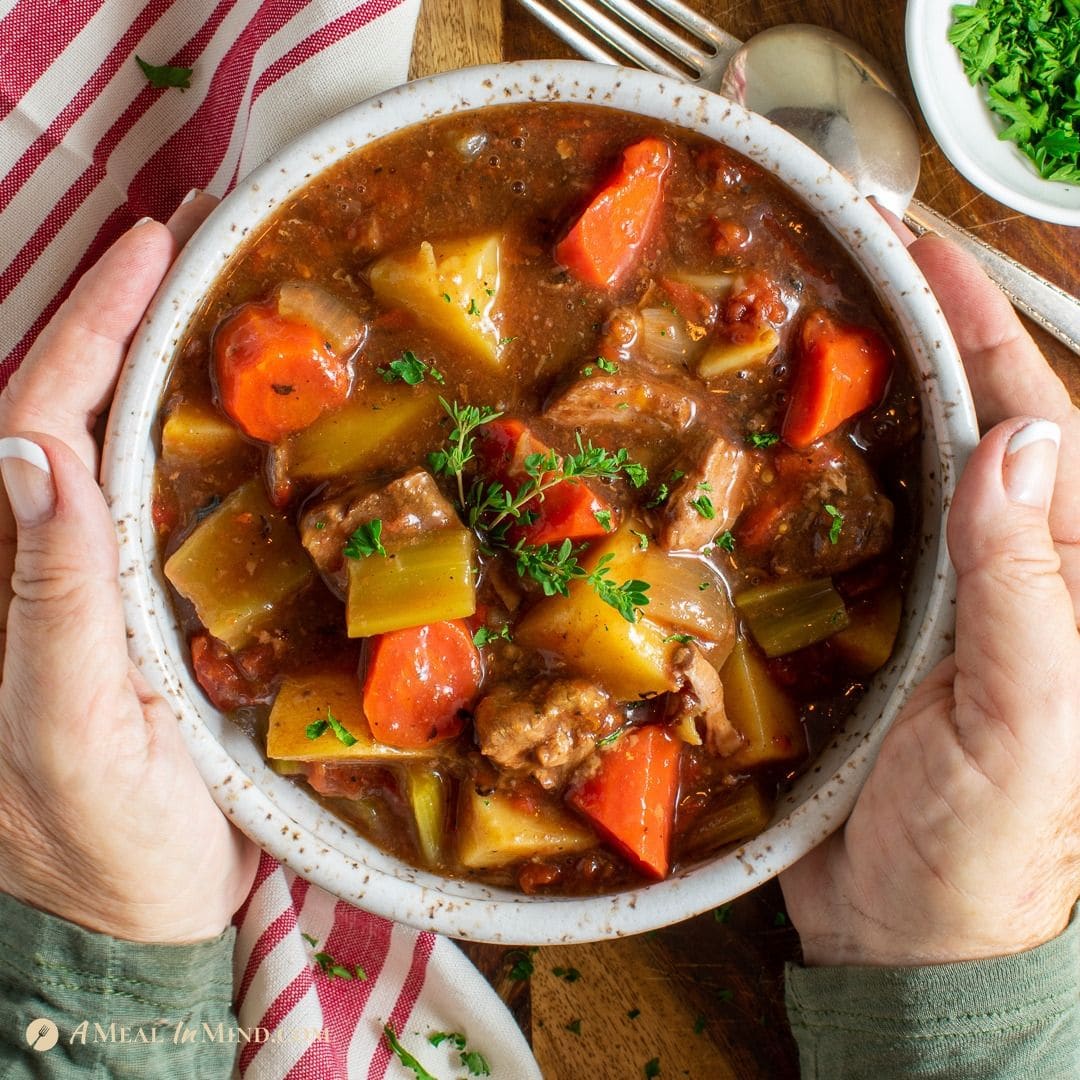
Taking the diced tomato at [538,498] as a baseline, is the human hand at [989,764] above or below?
below

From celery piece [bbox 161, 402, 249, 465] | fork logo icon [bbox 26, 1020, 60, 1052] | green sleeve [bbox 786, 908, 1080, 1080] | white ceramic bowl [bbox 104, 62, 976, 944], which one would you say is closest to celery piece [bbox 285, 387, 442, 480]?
celery piece [bbox 161, 402, 249, 465]

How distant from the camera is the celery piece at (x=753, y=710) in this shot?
3.14 metres

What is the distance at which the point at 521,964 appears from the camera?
12.0 ft

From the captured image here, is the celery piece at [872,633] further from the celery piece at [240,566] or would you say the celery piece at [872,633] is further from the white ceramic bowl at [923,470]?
the celery piece at [240,566]

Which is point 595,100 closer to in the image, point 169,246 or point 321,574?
point 169,246

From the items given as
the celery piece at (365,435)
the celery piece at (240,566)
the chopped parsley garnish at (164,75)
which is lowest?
the celery piece at (240,566)

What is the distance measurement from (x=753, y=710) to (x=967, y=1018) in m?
0.99

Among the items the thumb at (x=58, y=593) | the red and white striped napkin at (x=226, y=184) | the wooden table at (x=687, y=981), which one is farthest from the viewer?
the wooden table at (x=687, y=981)

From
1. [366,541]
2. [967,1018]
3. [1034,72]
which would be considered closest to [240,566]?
[366,541]

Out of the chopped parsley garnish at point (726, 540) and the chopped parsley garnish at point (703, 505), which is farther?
the chopped parsley garnish at point (726, 540)

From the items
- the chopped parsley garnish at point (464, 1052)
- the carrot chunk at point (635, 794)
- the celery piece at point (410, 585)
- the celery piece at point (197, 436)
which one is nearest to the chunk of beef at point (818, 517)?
the carrot chunk at point (635, 794)

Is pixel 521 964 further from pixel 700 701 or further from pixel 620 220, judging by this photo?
pixel 620 220

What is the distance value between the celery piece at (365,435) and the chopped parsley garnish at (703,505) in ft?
2.32

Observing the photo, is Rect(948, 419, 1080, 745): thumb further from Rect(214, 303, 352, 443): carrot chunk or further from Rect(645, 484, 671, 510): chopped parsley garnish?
Rect(214, 303, 352, 443): carrot chunk
